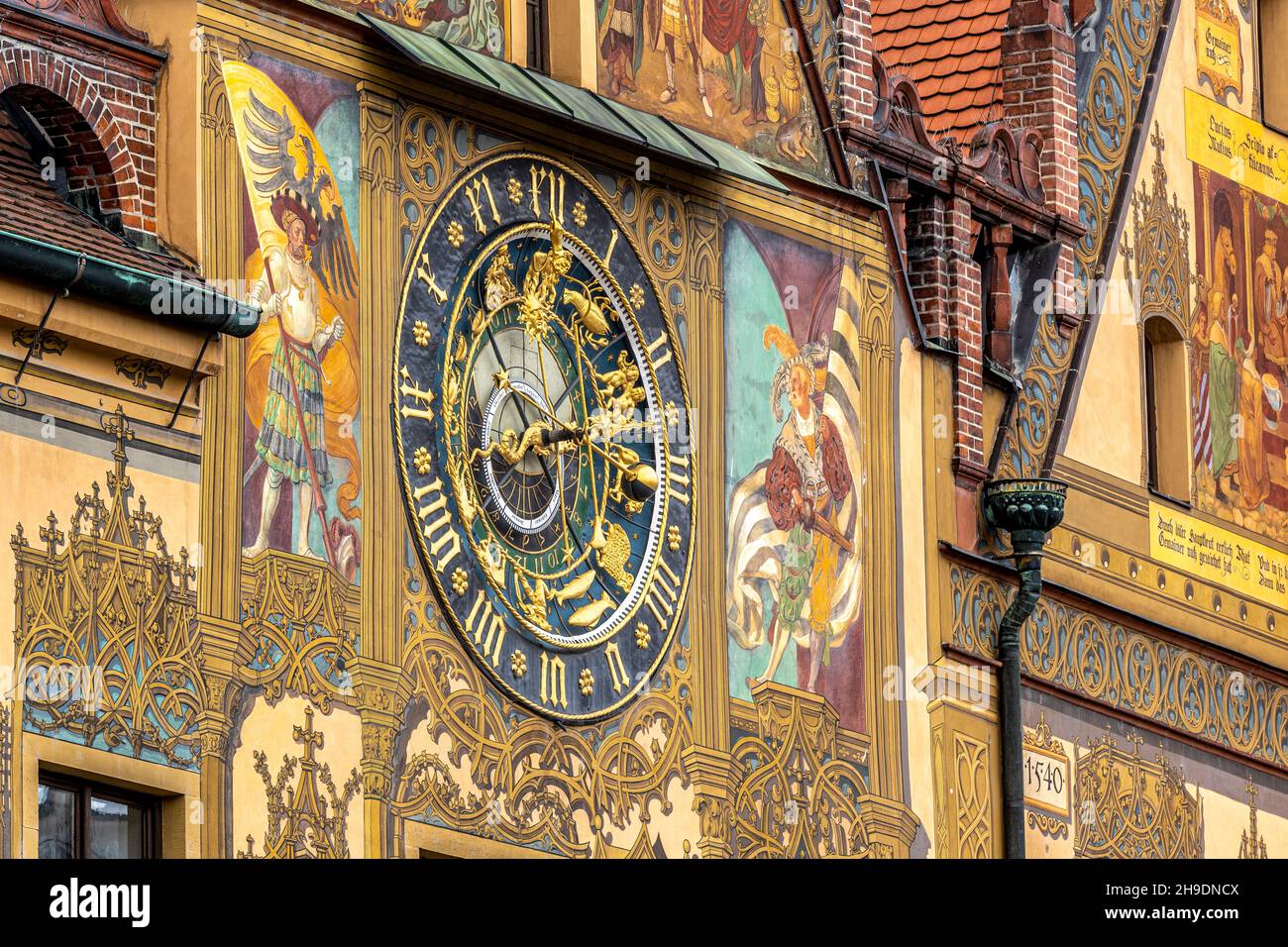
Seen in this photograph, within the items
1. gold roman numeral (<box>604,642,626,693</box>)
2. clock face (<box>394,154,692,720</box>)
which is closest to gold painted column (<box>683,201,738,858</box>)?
clock face (<box>394,154,692,720</box>)

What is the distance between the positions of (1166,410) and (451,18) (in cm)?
695

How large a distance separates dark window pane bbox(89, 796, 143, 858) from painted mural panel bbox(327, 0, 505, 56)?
164 inches

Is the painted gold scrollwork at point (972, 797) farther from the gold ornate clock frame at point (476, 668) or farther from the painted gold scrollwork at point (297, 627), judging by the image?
the painted gold scrollwork at point (297, 627)

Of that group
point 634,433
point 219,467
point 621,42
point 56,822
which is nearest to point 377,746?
point 219,467

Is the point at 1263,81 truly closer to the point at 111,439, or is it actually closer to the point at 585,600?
the point at 585,600

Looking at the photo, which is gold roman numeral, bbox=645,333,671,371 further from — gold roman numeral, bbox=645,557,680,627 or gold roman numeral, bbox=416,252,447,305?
gold roman numeral, bbox=416,252,447,305

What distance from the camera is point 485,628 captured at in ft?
65.3

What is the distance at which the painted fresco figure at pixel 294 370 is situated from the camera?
743 inches

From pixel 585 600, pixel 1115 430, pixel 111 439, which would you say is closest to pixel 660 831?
pixel 585 600

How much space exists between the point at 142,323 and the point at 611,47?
4269 mm

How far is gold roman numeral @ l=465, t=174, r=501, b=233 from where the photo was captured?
20344 mm

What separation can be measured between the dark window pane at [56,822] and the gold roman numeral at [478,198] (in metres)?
4.04

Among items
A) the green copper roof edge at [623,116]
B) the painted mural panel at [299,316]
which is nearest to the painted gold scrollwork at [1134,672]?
the green copper roof edge at [623,116]

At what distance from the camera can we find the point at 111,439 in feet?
59.0
